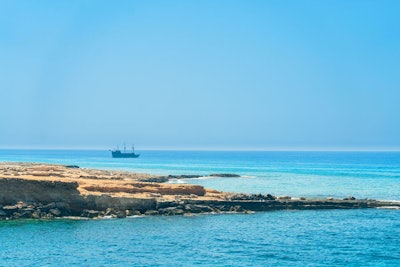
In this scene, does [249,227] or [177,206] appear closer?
[249,227]

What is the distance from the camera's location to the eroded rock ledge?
144 ft

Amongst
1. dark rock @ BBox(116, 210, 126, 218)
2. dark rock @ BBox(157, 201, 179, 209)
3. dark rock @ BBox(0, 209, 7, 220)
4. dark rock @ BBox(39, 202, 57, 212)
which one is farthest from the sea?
dark rock @ BBox(157, 201, 179, 209)

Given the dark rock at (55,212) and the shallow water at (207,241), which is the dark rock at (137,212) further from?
the dark rock at (55,212)

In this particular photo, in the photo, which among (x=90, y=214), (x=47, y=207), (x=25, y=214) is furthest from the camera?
(x=90, y=214)

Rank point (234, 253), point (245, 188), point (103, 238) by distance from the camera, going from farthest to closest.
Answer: point (245, 188)
point (103, 238)
point (234, 253)

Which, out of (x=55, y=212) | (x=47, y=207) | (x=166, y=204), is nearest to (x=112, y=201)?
(x=166, y=204)

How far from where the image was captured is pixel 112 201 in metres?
45.7

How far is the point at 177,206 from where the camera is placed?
47.3m

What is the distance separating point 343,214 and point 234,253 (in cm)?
1961

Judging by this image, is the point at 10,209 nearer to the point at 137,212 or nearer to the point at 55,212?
the point at 55,212

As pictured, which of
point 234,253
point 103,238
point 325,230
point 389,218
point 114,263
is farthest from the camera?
point 389,218

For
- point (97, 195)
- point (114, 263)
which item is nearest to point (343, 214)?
point (97, 195)

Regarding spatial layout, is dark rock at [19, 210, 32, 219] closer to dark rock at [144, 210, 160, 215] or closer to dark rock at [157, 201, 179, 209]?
dark rock at [144, 210, 160, 215]

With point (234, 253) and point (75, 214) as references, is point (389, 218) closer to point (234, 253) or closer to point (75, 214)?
point (234, 253)
